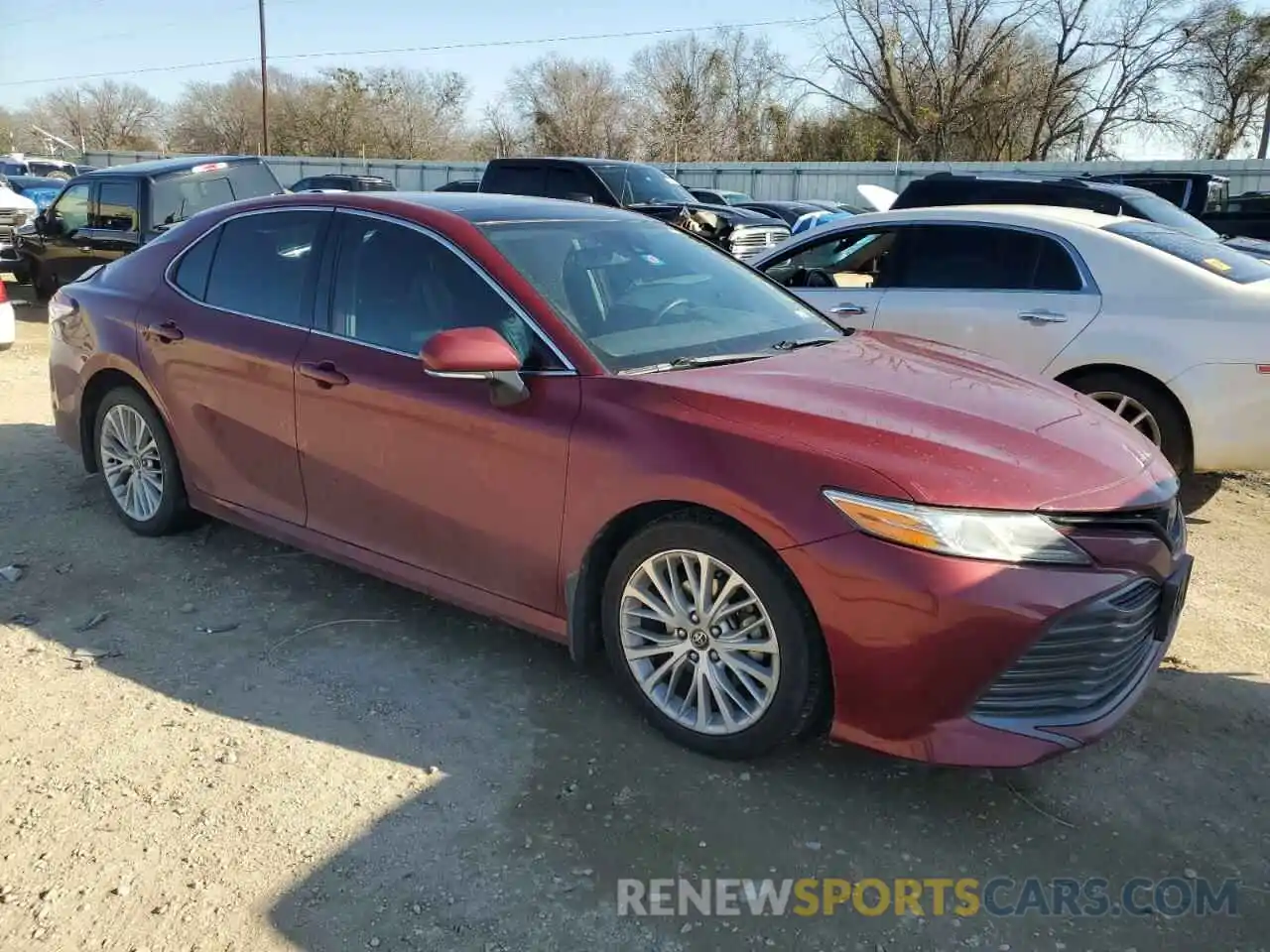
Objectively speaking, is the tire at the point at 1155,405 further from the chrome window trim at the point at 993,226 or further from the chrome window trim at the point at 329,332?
the chrome window trim at the point at 329,332

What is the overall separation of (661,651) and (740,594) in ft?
1.19

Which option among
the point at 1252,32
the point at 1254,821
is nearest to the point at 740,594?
the point at 1254,821

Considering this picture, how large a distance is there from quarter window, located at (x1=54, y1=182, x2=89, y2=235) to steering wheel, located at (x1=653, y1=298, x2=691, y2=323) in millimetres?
10093

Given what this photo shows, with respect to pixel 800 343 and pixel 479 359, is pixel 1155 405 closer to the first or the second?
pixel 800 343

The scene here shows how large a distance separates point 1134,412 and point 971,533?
3.23 metres

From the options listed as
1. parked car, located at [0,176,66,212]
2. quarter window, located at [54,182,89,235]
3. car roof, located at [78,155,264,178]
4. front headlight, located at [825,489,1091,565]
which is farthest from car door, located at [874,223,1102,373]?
parked car, located at [0,176,66,212]

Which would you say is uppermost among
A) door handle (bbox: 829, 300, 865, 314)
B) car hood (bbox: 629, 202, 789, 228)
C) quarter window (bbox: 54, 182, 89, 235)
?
car hood (bbox: 629, 202, 789, 228)

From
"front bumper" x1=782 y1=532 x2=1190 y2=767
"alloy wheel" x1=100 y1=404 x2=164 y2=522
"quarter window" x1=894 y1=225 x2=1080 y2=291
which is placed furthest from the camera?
"quarter window" x1=894 y1=225 x2=1080 y2=291

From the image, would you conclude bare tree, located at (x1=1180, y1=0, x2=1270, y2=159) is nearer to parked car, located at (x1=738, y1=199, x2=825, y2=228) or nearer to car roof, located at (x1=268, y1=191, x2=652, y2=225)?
parked car, located at (x1=738, y1=199, x2=825, y2=228)

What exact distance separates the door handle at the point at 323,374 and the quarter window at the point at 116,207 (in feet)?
27.4

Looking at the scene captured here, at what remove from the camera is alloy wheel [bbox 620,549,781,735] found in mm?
2988

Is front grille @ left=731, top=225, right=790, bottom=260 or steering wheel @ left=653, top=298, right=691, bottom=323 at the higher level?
steering wheel @ left=653, top=298, right=691, bottom=323

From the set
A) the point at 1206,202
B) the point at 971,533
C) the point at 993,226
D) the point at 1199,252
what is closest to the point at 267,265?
the point at 971,533

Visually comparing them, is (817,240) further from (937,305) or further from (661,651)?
(661,651)
